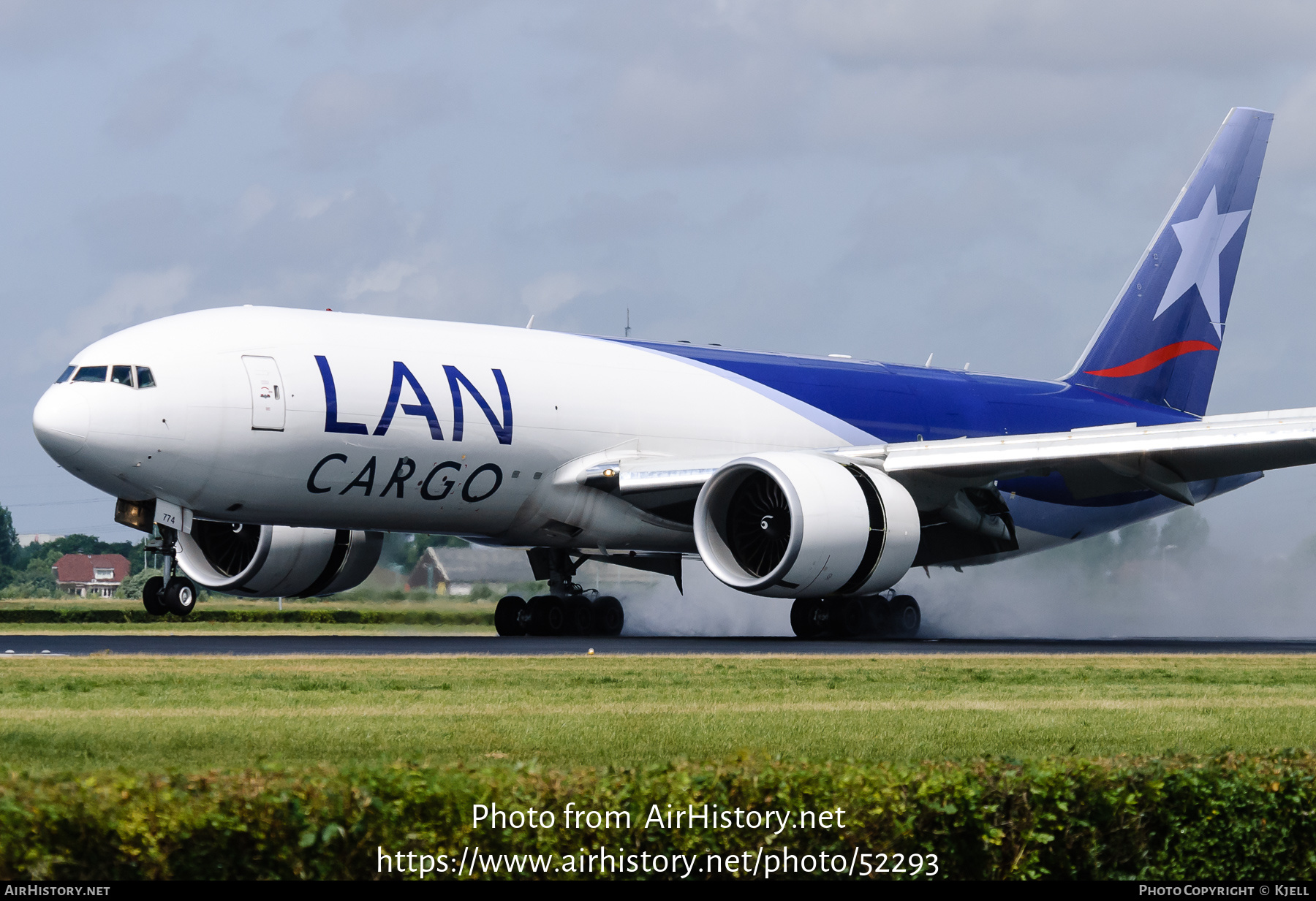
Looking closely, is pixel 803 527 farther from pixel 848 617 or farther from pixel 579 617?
pixel 579 617

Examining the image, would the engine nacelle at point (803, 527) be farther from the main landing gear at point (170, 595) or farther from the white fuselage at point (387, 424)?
the main landing gear at point (170, 595)

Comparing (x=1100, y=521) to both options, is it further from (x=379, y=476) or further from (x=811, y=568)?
(x=379, y=476)

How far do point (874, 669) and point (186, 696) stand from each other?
7.30 metres

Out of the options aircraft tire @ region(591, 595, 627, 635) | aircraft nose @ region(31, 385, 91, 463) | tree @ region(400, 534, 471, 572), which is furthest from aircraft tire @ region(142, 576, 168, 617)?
aircraft tire @ region(591, 595, 627, 635)

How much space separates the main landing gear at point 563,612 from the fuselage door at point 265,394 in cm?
641

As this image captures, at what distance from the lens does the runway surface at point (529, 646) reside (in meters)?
18.2

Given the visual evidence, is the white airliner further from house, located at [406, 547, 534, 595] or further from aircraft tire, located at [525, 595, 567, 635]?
house, located at [406, 547, 534, 595]

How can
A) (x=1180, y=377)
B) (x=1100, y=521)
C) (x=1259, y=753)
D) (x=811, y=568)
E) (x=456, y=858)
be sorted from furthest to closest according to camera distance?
(x=1180, y=377), (x=1100, y=521), (x=811, y=568), (x=1259, y=753), (x=456, y=858)

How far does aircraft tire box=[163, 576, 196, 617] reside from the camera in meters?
19.6

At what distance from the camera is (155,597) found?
64.7 feet

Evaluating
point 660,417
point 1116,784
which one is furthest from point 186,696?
point 660,417

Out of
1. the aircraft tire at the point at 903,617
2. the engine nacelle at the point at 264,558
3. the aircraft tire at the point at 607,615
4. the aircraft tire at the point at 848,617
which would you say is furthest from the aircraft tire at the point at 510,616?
the aircraft tire at the point at 903,617

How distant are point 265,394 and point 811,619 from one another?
30.2 ft

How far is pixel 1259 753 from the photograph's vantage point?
7.51 meters
